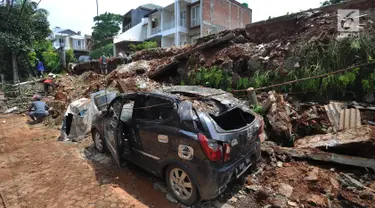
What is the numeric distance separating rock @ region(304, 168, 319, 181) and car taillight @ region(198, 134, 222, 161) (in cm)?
159

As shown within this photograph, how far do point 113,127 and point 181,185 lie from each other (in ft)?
5.68

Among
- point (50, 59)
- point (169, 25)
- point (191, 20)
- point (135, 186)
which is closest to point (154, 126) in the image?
point (135, 186)

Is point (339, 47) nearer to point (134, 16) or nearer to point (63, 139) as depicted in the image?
point (63, 139)

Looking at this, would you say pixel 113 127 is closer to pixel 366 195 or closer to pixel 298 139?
pixel 298 139

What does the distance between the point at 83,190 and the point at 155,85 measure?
5987mm

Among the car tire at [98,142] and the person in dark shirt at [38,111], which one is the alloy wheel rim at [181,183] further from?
the person in dark shirt at [38,111]

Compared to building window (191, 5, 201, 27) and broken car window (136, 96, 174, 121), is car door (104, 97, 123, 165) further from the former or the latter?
building window (191, 5, 201, 27)

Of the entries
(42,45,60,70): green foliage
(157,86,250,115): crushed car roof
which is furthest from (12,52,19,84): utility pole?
(157,86,250,115): crushed car roof

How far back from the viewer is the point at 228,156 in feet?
9.12

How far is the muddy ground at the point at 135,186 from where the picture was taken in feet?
9.71

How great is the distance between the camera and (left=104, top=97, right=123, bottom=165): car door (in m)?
3.76

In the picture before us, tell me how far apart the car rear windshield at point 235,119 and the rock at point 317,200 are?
4.33 ft

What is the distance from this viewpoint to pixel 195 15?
2236 cm

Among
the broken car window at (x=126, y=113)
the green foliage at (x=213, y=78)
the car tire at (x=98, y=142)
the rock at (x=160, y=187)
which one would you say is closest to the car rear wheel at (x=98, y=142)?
the car tire at (x=98, y=142)
